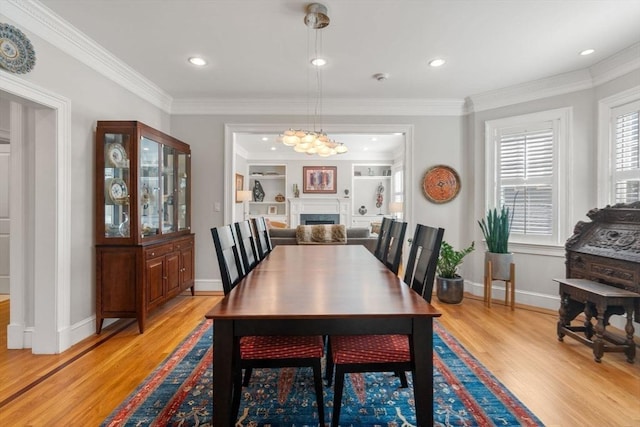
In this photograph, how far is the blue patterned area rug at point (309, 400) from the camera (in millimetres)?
1675

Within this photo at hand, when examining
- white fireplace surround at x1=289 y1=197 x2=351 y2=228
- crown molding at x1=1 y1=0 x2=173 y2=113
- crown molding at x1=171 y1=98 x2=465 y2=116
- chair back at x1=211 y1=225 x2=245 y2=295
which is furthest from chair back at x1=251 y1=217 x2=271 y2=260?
white fireplace surround at x1=289 y1=197 x2=351 y2=228

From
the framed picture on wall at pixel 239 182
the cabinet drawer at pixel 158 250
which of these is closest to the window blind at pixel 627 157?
the cabinet drawer at pixel 158 250

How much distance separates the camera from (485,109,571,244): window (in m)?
3.50

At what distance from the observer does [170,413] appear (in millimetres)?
1729

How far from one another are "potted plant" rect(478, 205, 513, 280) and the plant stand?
3 cm

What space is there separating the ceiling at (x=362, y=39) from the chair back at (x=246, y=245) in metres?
1.60

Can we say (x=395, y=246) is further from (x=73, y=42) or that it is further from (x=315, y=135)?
(x=73, y=42)

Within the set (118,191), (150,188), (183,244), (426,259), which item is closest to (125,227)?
(118,191)

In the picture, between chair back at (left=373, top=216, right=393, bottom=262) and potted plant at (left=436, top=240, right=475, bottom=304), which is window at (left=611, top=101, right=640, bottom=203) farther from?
chair back at (left=373, top=216, right=393, bottom=262)

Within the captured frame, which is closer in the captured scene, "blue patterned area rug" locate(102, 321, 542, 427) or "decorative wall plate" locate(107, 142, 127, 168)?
"blue patterned area rug" locate(102, 321, 542, 427)

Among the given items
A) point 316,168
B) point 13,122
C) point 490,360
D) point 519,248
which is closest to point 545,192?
point 519,248

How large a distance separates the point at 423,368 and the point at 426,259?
582 millimetres

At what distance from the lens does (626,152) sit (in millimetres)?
2938

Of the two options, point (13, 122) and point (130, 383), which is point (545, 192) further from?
point (13, 122)
